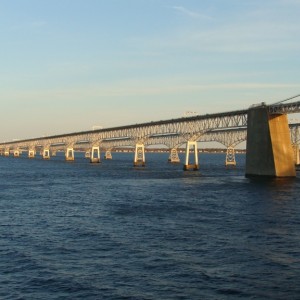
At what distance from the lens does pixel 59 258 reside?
98.1 ft

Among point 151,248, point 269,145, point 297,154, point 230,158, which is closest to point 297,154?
point 297,154

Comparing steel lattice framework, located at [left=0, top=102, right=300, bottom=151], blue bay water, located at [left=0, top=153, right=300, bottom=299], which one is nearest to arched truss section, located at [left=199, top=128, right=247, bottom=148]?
→ steel lattice framework, located at [left=0, top=102, right=300, bottom=151]

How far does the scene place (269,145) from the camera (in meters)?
85.1

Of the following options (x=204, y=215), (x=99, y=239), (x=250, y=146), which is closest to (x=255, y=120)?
(x=250, y=146)

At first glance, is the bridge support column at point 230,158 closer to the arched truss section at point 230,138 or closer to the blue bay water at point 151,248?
the arched truss section at point 230,138

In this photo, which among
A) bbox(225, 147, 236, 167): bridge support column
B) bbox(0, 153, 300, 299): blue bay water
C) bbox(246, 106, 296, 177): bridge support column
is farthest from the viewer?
bbox(225, 147, 236, 167): bridge support column

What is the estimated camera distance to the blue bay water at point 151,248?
2444 cm

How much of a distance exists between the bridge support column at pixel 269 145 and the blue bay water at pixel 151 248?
1038 inches

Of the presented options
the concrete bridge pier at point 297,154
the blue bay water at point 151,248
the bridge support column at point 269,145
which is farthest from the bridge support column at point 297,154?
the blue bay water at point 151,248

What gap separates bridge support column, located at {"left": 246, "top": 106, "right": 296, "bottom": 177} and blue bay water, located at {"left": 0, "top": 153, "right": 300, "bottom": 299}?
86.5 feet

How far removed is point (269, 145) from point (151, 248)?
2221 inches

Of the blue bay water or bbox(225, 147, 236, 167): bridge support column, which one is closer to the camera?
the blue bay water

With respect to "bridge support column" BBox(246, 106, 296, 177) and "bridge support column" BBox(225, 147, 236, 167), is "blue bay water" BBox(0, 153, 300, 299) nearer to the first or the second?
"bridge support column" BBox(246, 106, 296, 177)

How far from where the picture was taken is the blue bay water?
962 inches
